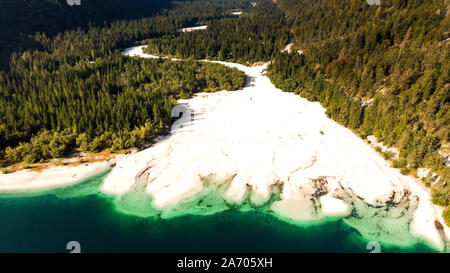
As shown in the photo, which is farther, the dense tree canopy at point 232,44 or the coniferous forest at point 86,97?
the dense tree canopy at point 232,44

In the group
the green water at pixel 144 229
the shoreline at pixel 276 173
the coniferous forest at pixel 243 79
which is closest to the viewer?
the green water at pixel 144 229

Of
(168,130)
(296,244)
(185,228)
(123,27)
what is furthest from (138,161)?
(123,27)

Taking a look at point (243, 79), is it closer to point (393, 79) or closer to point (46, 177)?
point (393, 79)

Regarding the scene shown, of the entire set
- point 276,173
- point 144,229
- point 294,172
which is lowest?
point 144,229

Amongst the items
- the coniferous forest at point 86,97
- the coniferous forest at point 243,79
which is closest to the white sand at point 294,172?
the coniferous forest at point 243,79

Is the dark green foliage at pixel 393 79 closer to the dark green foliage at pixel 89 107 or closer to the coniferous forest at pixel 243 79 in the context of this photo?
the coniferous forest at pixel 243 79

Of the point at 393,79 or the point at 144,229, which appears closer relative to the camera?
the point at 144,229

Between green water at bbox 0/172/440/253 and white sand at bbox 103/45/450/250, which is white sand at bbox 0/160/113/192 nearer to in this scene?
green water at bbox 0/172/440/253

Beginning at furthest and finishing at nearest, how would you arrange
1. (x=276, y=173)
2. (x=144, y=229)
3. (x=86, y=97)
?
(x=86, y=97) → (x=276, y=173) → (x=144, y=229)

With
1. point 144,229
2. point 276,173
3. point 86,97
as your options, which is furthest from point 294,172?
point 86,97
